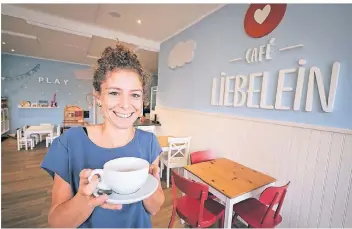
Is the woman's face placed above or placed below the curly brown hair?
below

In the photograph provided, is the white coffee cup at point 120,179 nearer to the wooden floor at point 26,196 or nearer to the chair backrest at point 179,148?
the wooden floor at point 26,196

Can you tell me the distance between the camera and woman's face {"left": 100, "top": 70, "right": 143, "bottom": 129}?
661mm

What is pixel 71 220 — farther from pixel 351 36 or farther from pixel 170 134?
pixel 170 134

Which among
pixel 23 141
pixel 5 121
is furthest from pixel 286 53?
pixel 5 121

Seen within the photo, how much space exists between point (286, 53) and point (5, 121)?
7.21 m

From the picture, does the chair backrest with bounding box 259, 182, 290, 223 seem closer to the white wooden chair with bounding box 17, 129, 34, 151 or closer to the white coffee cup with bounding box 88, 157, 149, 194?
the white coffee cup with bounding box 88, 157, 149, 194

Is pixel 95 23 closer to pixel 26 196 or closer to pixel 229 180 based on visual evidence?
pixel 26 196

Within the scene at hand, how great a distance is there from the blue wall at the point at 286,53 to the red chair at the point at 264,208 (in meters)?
0.67

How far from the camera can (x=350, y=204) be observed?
3.83 ft

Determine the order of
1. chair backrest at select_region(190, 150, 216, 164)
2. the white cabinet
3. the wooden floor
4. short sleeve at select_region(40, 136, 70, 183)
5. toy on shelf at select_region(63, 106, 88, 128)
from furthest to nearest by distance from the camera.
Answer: toy on shelf at select_region(63, 106, 88, 128) → the white cabinet → chair backrest at select_region(190, 150, 216, 164) → the wooden floor → short sleeve at select_region(40, 136, 70, 183)

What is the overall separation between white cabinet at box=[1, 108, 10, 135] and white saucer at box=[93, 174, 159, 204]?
6.49 meters

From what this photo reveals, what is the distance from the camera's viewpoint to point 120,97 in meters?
0.66

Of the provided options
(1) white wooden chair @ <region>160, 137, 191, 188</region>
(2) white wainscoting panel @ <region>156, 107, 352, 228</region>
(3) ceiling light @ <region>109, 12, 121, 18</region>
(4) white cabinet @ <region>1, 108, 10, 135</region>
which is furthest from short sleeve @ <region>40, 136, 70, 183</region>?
(4) white cabinet @ <region>1, 108, 10, 135</region>

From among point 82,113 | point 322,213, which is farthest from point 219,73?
point 82,113
